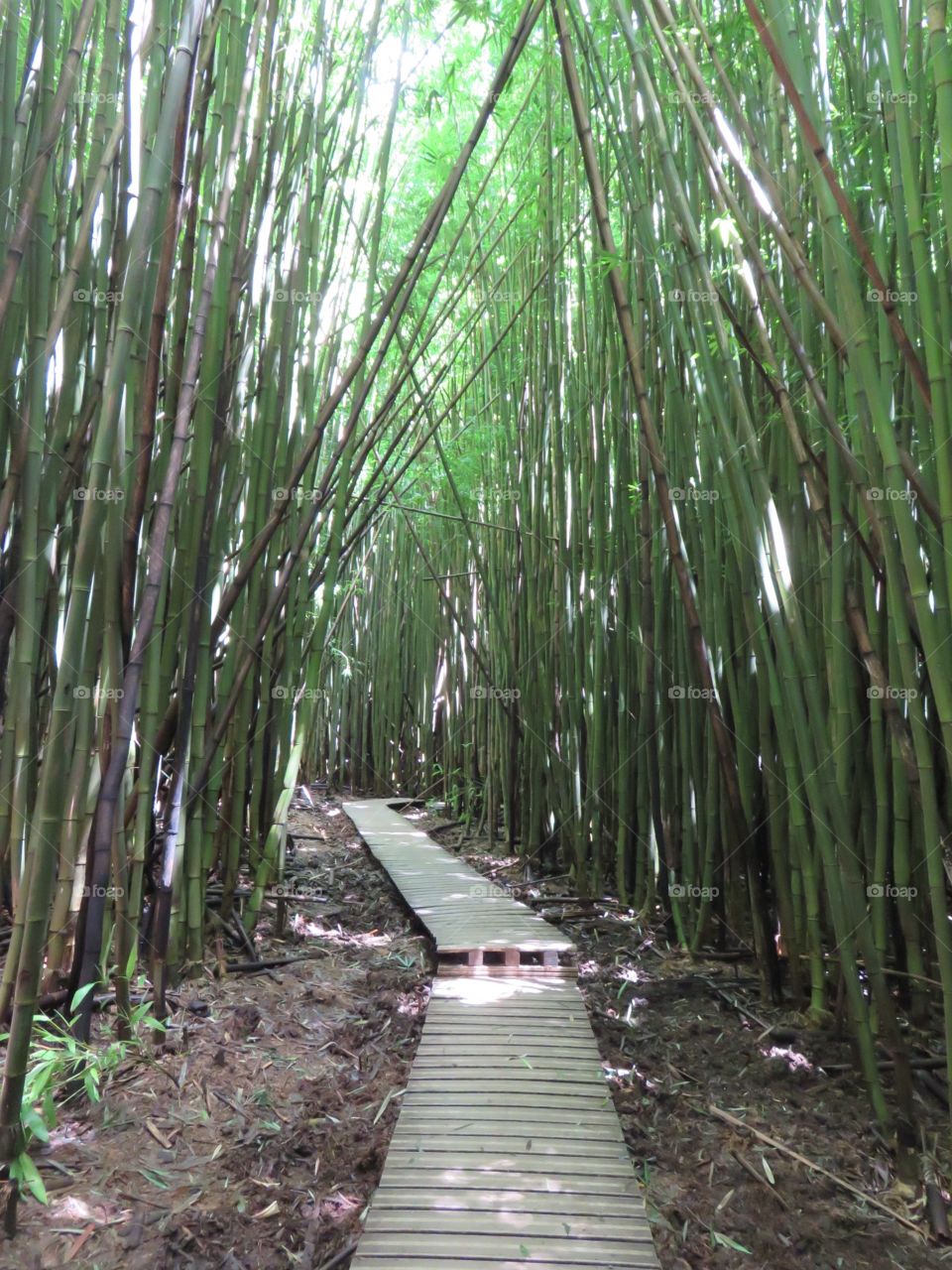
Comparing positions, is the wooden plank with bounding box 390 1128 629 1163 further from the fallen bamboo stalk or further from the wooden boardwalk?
the fallen bamboo stalk

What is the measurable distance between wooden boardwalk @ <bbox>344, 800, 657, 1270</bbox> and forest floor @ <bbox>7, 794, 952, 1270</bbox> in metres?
0.08

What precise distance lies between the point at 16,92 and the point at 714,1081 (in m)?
2.21

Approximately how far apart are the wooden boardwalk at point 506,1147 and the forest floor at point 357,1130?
8 cm

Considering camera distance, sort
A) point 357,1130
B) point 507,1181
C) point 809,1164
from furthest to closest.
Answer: point 357,1130
point 809,1164
point 507,1181

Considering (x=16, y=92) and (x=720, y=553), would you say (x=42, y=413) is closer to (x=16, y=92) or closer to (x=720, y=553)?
(x=16, y=92)

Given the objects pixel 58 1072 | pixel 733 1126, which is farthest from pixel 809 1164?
pixel 58 1072

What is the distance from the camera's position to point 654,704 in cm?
245

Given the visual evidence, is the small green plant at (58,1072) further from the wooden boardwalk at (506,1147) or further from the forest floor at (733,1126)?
the forest floor at (733,1126)

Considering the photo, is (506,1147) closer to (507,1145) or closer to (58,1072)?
(507,1145)

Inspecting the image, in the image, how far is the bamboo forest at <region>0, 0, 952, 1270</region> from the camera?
125 centimetres

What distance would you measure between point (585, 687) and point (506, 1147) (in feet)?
5.85

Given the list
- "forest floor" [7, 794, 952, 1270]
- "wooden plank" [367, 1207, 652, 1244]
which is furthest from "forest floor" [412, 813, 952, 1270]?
"wooden plank" [367, 1207, 652, 1244]

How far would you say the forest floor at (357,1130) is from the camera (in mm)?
1176

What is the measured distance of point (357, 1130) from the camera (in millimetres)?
1476
